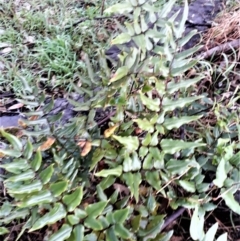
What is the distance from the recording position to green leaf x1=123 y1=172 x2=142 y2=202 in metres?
1.61

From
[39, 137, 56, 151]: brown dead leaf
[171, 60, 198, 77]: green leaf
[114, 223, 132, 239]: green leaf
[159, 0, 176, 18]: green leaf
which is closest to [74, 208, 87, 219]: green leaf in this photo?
[114, 223, 132, 239]: green leaf

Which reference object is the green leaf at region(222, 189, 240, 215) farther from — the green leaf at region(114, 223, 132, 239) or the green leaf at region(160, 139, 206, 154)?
the green leaf at region(114, 223, 132, 239)

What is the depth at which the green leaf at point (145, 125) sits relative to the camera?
1661 mm

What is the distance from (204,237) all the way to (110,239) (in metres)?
0.34

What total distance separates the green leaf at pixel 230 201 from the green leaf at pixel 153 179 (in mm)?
240

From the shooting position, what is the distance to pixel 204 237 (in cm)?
159

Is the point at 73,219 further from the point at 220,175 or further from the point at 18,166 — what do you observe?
the point at 220,175

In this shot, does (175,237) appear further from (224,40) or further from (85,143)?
(224,40)

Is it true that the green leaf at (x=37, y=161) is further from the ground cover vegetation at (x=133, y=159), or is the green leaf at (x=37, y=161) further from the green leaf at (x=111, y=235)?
the green leaf at (x=111, y=235)

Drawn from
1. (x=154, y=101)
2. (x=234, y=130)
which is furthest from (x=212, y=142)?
(x=154, y=101)

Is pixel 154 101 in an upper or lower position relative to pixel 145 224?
upper

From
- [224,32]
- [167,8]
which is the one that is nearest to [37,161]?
[167,8]

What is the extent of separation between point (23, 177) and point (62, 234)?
0.24 m

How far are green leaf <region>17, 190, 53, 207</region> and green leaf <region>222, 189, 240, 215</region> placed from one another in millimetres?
627
